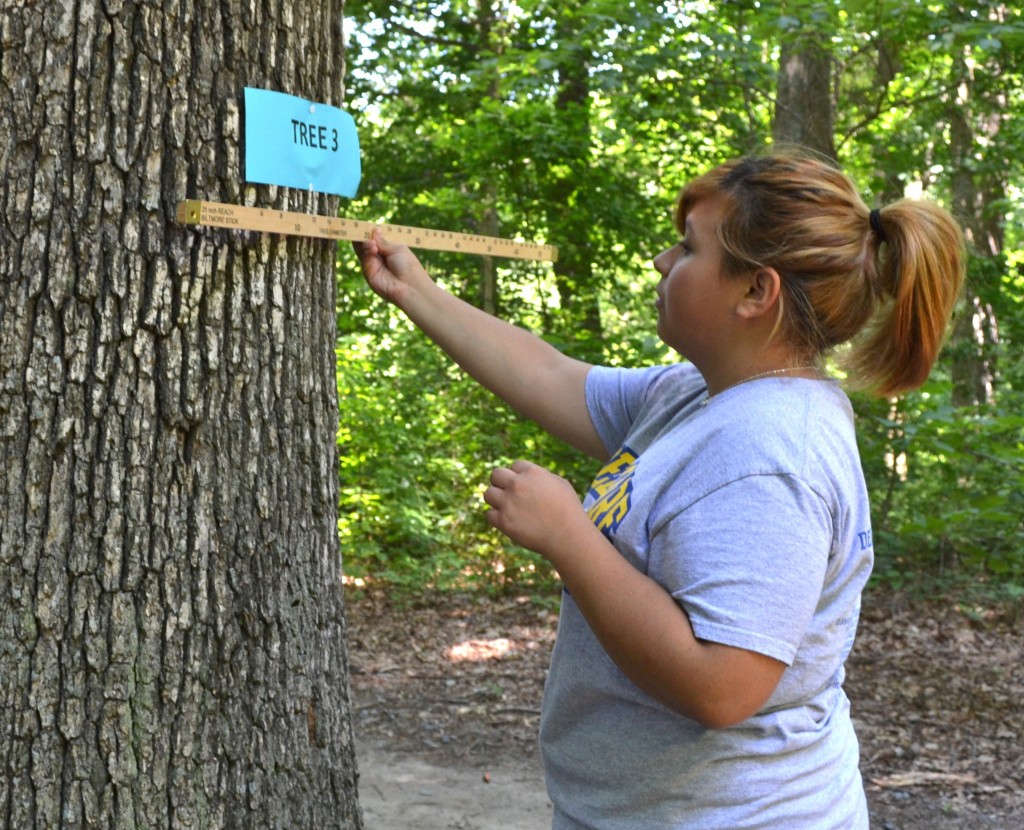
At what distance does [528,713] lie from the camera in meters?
5.44

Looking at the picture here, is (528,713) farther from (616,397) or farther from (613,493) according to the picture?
(613,493)

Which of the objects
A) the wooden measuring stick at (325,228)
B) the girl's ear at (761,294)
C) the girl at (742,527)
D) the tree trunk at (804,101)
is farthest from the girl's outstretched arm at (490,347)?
the tree trunk at (804,101)

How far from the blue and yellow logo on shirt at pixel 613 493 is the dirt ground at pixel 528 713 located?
271cm

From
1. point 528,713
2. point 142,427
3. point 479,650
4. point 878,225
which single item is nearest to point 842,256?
point 878,225

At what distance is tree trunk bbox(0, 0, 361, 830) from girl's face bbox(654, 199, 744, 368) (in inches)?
31.3

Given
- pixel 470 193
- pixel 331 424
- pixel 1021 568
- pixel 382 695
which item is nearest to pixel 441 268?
pixel 470 193

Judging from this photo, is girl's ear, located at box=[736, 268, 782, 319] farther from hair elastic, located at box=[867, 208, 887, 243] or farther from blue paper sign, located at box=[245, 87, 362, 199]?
blue paper sign, located at box=[245, 87, 362, 199]

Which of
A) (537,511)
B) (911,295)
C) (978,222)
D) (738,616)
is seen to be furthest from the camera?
(978,222)

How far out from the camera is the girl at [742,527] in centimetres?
138

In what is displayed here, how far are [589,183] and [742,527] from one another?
261 inches

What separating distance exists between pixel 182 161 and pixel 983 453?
13.0ft

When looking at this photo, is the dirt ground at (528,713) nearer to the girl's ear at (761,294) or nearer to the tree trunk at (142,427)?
the tree trunk at (142,427)

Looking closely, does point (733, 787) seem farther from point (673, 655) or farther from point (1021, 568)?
point (1021, 568)

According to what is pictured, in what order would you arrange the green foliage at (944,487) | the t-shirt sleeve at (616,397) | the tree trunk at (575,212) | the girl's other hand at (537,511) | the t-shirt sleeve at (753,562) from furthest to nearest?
the tree trunk at (575,212)
the green foliage at (944,487)
the t-shirt sleeve at (616,397)
the girl's other hand at (537,511)
the t-shirt sleeve at (753,562)
